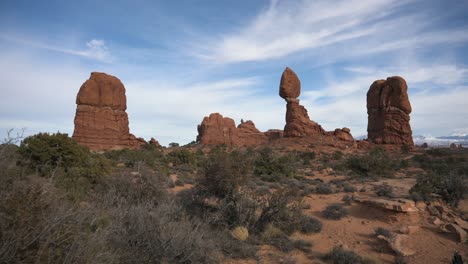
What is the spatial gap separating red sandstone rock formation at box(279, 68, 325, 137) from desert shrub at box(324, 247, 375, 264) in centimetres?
3880

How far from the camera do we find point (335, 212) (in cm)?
887

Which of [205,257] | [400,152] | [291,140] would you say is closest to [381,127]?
[400,152]

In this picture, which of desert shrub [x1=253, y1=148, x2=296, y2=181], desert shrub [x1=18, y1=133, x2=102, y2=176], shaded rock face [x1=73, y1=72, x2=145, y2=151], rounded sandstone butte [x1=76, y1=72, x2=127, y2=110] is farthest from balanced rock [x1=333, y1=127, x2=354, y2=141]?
desert shrub [x1=18, y1=133, x2=102, y2=176]

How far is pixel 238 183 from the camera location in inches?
316

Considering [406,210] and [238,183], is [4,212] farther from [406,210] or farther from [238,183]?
[406,210]

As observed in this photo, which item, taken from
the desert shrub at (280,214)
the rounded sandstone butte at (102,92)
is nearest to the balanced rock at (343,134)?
the rounded sandstone butte at (102,92)

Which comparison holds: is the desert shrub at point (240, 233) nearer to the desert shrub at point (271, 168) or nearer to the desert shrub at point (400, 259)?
the desert shrub at point (400, 259)

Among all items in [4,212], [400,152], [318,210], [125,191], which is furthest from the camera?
[400,152]

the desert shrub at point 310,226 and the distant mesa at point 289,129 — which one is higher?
the distant mesa at point 289,129

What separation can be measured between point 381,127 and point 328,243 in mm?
41705

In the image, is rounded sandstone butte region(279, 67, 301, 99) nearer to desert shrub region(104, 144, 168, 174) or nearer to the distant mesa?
the distant mesa

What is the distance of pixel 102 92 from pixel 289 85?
2935cm

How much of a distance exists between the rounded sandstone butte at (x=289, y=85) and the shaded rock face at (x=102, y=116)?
2466 centimetres

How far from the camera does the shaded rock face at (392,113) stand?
138 ft
